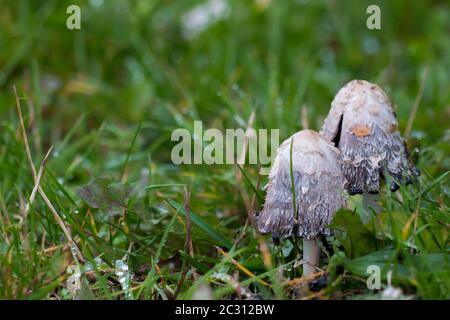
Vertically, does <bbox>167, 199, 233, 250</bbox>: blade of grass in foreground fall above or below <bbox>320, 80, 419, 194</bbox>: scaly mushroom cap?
below

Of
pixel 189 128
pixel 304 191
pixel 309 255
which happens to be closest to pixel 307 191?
pixel 304 191

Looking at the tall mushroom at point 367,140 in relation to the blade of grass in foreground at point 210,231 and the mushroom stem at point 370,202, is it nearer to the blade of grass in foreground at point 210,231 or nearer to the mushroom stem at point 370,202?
the mushroom stem at point 370,202

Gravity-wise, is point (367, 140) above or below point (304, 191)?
above

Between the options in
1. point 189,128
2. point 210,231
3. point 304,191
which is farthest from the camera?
point 189,128

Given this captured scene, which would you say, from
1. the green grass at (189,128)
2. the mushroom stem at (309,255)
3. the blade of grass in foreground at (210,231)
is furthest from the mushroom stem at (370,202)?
the blade of grass in foreground at (210,231)

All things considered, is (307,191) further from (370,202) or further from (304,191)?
(370,202)

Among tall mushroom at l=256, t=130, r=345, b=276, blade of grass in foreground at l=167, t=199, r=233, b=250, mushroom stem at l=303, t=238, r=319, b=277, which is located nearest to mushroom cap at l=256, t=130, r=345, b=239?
tall mushroom at l=256, t=130, r=345, b=276

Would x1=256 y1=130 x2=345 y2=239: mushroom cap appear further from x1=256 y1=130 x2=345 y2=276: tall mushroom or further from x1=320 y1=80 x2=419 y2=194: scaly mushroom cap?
x1=320 y1=80 x2=419 y2=194: scaly mushroom cap
